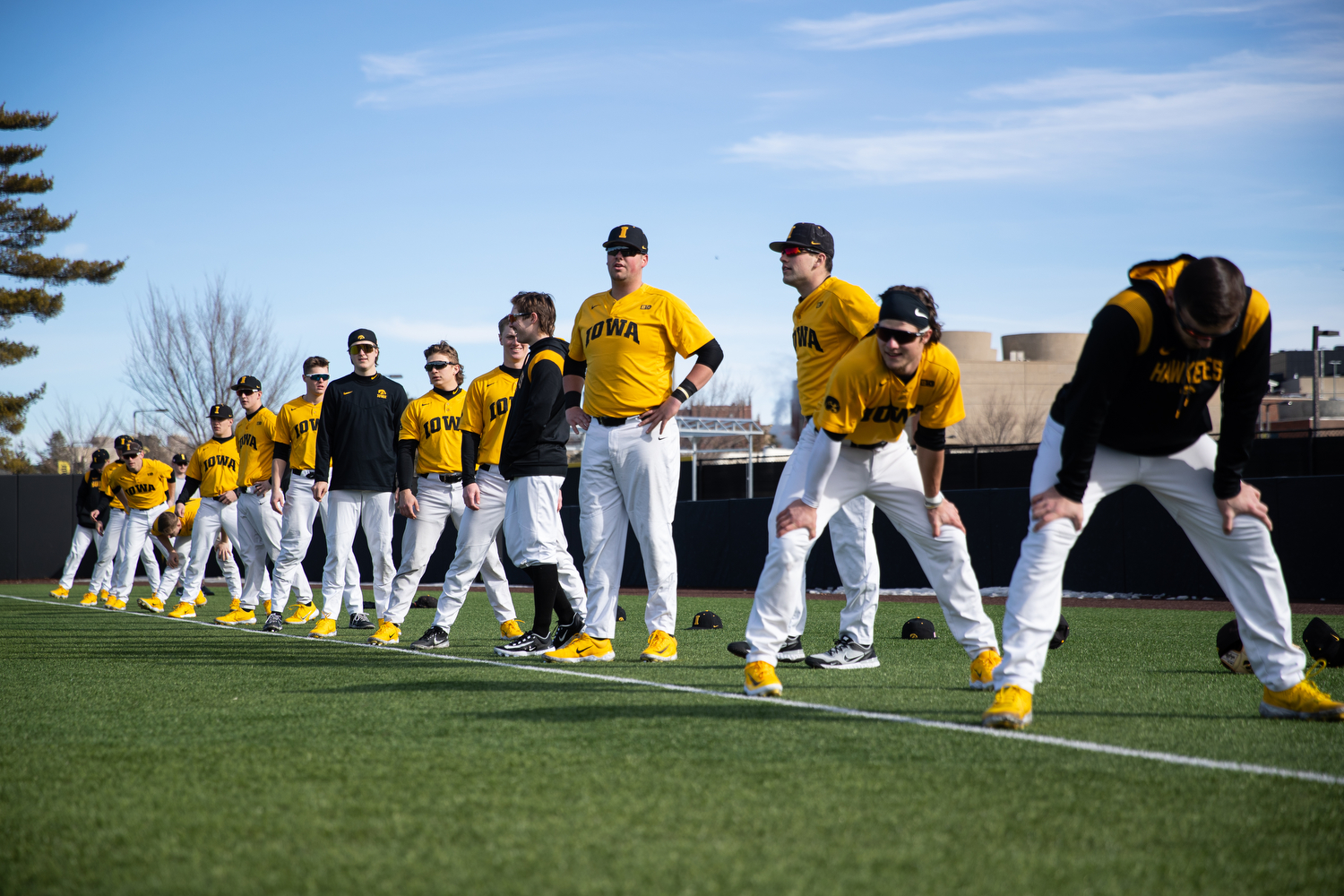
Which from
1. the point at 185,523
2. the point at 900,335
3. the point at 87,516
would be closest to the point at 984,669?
the point at 900,335

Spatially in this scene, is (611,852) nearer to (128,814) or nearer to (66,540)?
(128,814)

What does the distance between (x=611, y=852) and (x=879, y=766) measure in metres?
1.28

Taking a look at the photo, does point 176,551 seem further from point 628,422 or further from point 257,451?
point 628,422

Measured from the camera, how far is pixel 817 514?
5.38 metres

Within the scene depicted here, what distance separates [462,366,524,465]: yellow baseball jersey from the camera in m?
8.53

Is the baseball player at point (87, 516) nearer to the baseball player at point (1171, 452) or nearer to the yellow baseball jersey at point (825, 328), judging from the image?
the yellow baseball jersey at point (825, 328)

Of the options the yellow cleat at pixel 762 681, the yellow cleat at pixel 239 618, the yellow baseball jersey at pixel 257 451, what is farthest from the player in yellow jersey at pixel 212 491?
the yellow cleat at pixel 762 681

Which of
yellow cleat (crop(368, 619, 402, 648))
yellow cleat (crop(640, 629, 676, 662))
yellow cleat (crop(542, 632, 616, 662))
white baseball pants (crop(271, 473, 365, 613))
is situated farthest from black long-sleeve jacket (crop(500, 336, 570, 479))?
white baseball pants (crop(271, 473, 365, 613))

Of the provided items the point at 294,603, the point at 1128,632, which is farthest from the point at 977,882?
the point at 294,603

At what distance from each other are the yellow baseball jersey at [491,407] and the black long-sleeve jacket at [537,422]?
2.28 ft

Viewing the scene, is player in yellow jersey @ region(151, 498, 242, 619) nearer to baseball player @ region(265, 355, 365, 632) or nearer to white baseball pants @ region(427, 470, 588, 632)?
baseball player @ region(265, 355, 365, 632)

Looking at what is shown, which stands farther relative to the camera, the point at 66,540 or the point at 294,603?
the point at 66,540

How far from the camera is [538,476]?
778cm

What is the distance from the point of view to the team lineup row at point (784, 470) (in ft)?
14.5
